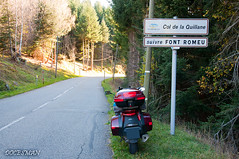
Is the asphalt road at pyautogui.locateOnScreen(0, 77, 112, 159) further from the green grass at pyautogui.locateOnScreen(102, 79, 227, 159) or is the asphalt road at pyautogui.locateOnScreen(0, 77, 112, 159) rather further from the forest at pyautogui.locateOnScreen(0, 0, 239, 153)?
the forest at pyautogui.locateOnScreen(0, 0, 239, 153)

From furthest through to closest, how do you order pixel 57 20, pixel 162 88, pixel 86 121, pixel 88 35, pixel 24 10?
1. pixel 88 35
2. pixel 57 20
3. pixel 24 10
4. pixel 162 88
5. pixel 86 121

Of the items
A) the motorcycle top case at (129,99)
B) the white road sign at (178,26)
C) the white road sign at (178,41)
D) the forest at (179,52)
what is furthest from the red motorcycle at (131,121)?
the forest at (179,52)

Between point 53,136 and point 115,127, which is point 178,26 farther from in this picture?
point 53,136

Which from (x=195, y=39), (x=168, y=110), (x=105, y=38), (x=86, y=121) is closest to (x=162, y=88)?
(x=168, y=110)

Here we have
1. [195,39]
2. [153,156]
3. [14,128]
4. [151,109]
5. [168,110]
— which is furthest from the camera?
[151,109]

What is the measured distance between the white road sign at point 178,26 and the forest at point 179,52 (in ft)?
3.77

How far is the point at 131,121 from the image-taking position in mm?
4344

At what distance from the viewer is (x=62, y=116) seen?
8.69 meters

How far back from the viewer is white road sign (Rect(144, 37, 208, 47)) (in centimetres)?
550

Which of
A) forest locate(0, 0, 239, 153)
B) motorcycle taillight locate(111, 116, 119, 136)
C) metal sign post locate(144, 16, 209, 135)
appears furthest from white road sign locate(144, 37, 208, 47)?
motorcycle taillight locate(111, 116, 119, 136)

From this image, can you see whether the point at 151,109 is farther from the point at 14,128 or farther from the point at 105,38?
the point at 105,38

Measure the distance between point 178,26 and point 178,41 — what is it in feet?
1.32

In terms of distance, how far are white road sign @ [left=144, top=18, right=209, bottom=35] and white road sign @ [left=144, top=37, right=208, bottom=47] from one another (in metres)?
0.16

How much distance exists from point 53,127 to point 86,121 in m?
1.46
